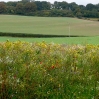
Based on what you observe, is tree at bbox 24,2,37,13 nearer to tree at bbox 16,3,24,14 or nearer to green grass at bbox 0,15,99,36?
tree at bbox 16,3,24,14

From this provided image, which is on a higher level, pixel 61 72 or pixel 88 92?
pixel 61 72

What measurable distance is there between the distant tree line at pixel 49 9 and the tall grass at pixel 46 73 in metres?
72.7

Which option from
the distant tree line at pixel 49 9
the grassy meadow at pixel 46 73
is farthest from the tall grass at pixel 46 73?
the distant tree line at pixel 49 9

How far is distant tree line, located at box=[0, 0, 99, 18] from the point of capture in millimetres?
82188

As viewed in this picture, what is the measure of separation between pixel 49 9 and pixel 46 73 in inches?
3284

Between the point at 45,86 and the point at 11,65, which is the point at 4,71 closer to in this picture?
the point at 11,65

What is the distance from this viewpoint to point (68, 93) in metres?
8.03

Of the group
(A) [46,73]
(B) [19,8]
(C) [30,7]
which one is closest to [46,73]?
(A) [46,73]

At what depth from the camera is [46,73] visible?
7.68m

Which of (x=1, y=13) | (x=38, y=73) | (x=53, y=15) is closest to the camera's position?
(x=38, y=73)

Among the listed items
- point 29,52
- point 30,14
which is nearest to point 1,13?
point 30,14

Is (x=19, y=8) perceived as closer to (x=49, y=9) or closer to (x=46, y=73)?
(x=49, y=9)

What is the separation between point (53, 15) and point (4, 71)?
76698mm

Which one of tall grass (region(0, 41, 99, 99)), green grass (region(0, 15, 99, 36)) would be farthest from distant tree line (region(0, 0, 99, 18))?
tall grass (region(0, 41, 99, 99))
